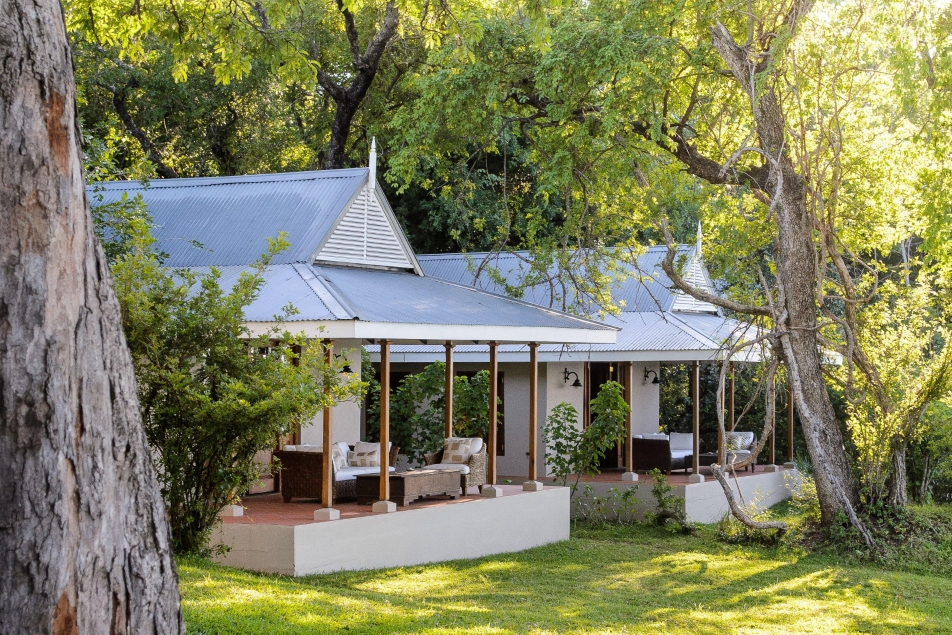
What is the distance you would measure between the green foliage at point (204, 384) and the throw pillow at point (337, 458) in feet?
11.3

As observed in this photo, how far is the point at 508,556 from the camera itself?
12766 millimetres

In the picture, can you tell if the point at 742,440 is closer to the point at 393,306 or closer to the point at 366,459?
the point at 366,459

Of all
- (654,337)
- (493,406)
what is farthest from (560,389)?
(493,406)

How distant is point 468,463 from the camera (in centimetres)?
1321

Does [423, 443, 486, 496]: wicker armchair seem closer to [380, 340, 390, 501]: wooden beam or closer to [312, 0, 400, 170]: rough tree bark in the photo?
[380, 340, 390, 501]: wooden beam

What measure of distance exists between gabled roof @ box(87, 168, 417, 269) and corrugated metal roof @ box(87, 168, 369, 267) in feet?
0.04

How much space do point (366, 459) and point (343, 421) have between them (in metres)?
1.30

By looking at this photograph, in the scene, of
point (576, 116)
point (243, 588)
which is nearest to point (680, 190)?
point (576, 116)

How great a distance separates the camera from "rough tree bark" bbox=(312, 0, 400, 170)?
2031 cm

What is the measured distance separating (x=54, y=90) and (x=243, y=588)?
5.78 meters

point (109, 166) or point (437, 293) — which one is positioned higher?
point (109, 166)

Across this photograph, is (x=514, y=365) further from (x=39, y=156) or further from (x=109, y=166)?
(x=39, y=156)

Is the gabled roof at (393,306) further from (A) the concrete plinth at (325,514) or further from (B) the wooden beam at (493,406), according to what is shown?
(A) the concrete plinth at (325,514)

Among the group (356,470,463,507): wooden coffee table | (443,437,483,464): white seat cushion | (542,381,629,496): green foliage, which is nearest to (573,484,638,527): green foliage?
(542,381,629,496): green foliage
